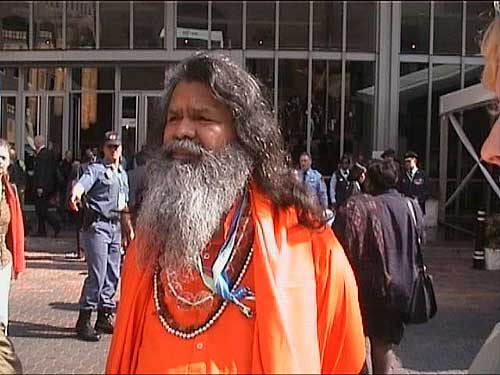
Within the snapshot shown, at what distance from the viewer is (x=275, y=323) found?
2.12m

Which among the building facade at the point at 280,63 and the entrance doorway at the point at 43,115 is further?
the entrance doorway at the point at 43,115

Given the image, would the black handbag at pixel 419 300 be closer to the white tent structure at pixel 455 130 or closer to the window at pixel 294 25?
the white tent structure at pixel 455 130

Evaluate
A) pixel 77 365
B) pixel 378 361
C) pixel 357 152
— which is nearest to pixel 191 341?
pixel 378 361

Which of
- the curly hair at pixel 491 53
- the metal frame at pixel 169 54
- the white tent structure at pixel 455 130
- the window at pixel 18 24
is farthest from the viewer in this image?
the metal frame at pixel 169 54

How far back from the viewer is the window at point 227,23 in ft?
66.0

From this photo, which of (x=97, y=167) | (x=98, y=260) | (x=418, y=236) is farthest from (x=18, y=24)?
(x=418, y=236)

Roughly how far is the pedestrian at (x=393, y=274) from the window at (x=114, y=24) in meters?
15.4

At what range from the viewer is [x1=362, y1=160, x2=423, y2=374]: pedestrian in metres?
5.25

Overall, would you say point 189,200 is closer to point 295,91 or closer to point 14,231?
point 14,231

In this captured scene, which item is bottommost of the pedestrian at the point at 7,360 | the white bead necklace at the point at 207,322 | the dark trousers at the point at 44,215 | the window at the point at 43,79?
the dark trousers at the point at 44,215

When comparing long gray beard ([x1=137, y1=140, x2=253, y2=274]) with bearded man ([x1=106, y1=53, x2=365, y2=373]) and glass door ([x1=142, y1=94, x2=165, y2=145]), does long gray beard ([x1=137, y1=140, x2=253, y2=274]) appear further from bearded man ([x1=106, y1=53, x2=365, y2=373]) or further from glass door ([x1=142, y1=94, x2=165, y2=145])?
glass door ([x1=142, y1=94, x2=165, y2=145])

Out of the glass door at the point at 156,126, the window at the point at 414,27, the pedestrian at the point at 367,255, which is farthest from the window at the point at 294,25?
the glass door at the point at 156,126

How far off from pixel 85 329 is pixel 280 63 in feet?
43.9

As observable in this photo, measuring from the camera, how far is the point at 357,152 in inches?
776
